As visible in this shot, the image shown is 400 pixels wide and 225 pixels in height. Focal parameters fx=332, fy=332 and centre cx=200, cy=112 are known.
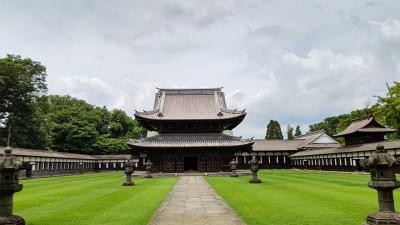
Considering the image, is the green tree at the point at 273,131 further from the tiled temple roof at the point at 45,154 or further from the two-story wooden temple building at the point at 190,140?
the two-story wooden temple building at the point at 190,140

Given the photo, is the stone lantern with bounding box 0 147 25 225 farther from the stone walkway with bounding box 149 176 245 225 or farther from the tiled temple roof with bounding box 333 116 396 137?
the tiled temple roof with bounding box 333 116 396 137

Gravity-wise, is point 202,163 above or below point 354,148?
below

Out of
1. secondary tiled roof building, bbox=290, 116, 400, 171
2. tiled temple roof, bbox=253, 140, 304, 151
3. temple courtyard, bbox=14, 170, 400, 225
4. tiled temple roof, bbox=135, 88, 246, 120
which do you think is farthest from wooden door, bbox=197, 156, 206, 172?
temple courtyard, bbox=14, 170, 400, 225

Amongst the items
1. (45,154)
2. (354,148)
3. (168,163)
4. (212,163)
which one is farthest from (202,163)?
(45,154)

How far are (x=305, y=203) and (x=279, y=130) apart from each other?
82302 mm

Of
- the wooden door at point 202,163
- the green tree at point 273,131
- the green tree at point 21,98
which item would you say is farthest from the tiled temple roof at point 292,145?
the green tree at point 21,98

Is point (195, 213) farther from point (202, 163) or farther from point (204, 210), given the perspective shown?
point (202, 163)

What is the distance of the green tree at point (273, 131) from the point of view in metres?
95.6

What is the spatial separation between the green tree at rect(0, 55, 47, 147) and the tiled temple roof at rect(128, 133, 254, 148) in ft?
76.1

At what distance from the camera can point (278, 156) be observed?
241 ft

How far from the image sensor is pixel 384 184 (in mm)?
10281

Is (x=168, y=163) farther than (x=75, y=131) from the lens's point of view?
No

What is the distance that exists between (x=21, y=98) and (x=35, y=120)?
177 inches

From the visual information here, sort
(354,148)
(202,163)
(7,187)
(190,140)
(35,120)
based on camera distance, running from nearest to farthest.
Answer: (7,187)
(354,148)
(202,163)
(190,140)
(35,120)
